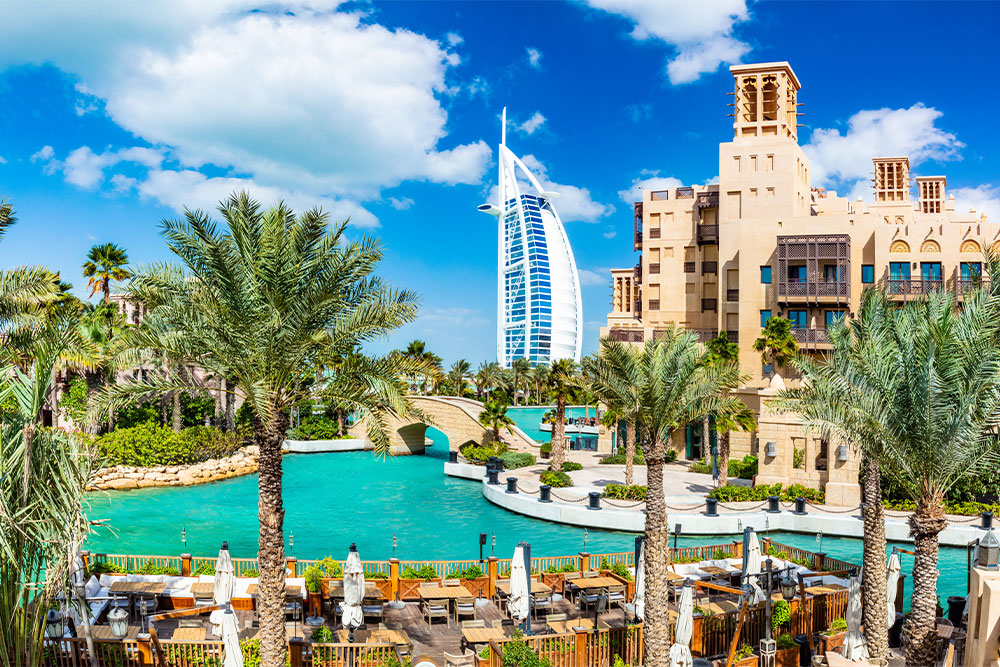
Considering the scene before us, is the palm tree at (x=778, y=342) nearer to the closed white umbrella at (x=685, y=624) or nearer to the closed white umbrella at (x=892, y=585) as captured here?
the closed white umbrella at (x=892, y=585)

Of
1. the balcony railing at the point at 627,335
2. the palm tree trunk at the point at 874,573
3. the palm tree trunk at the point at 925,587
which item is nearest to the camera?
the palm tree trunk at the point at 925,587

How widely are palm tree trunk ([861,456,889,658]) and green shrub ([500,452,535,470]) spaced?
29.9 meters

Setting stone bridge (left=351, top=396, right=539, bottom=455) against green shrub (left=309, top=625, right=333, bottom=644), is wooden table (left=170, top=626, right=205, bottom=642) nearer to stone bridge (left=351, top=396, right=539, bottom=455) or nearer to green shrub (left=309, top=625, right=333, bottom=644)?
green shrub (left=309, top=625, right=333, bottom=644)

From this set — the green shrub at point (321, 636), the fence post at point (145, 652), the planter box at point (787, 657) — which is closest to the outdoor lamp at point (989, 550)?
the planter box at point (787, 657)

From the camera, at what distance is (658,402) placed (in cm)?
1642

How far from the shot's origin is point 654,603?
48.0ft

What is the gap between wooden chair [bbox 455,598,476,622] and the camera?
17.9 metres

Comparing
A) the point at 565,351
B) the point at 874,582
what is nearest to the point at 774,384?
the point at 874,582

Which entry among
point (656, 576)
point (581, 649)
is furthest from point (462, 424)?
point (656, 576)

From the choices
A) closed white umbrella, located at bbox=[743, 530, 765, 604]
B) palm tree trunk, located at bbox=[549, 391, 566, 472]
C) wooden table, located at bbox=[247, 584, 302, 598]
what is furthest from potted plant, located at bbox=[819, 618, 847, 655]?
palm tree trunk, located at bbox=[549, 391, 566, 472]

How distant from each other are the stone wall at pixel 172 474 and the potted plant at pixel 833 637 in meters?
35.6

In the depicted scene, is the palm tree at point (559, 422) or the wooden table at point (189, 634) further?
the palm tree at point (559, 422)

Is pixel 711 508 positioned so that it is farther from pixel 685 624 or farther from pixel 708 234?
pixel 708 234

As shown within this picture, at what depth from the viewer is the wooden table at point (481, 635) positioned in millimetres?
15433
